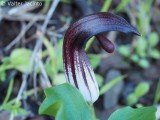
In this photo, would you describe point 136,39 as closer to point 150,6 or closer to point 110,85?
point 150,6

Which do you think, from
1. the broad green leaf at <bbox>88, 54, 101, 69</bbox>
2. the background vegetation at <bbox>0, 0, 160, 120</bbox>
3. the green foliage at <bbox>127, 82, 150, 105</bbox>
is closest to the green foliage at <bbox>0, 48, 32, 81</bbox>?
the background vegetation at <bbox>0, 0, 160, 120</bbox>

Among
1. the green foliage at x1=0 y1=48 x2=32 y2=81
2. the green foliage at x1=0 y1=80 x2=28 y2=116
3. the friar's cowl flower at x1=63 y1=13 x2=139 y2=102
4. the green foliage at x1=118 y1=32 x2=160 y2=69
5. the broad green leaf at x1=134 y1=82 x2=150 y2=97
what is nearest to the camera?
the friar's cowl flower at x1=63 y1=13 x2=139 y2=102

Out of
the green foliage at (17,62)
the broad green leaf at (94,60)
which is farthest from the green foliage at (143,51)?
the green foliage at (17,62)

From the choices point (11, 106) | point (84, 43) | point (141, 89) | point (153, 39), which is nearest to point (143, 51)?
point (153, 39)

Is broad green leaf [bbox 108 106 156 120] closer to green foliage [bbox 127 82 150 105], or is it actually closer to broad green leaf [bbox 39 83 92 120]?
broad green leaf [bbox 39 83 92 120]

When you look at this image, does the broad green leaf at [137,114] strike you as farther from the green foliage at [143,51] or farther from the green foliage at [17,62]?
the green foliage at [143,51]

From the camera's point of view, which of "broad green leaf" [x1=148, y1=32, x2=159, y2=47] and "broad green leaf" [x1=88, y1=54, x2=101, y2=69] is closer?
"broad green leaf" [x1=88, y1=54, x2=101, y2=69]
